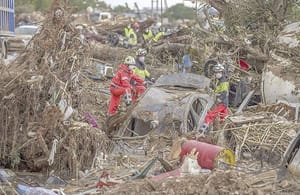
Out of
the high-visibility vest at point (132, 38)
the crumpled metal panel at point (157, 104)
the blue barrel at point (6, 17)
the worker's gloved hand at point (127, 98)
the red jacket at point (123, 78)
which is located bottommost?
the high-visibility vest at point (132, 38)

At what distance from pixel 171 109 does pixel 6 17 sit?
4019 mm

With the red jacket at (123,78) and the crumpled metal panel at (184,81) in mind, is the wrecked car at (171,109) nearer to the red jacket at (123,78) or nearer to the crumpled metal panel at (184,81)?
the crumpled metal panel at (184,81)

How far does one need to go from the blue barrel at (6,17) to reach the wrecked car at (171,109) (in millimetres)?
3258

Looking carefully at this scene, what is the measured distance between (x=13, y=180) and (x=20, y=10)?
41.7m

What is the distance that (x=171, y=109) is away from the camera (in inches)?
396

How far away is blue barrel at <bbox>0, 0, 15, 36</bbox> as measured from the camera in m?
11.8

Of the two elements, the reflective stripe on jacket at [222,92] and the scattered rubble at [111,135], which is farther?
the reflective stripe on jacket at [222,92]

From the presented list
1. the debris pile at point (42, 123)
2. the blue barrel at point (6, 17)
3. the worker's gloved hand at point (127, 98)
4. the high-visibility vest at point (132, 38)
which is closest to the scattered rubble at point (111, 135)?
the debris pile at point (42, 123)

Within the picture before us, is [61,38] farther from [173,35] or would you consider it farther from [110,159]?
[173,35]

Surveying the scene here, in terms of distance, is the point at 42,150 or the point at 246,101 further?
the point at 246,101

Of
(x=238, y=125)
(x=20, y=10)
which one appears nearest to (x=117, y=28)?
(x=20, y=10)

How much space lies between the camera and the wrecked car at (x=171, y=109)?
1000cm

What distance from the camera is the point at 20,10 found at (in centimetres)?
4788

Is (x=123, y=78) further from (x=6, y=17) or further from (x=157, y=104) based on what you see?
(x=6, y=17)
